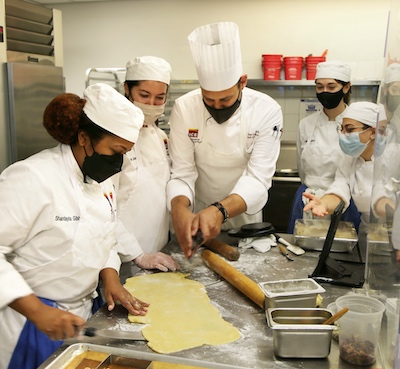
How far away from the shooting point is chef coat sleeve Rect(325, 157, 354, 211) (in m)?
2.32

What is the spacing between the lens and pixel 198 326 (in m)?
1.33

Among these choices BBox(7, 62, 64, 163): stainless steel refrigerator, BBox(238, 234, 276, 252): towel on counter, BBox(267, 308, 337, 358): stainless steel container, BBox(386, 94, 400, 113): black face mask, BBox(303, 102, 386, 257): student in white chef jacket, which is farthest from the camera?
BBox(7, 62, 64, 163): stainless steel refrigerator

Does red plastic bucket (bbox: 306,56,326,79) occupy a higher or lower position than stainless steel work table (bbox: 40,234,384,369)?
higher

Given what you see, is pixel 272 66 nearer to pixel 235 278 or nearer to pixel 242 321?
pixel 235 278

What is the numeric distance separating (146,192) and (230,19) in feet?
10.2

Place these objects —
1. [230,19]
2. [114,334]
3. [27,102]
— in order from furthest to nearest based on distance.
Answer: [230,19] → [27,102] → [114,334]

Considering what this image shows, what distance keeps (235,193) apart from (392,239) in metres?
1.04

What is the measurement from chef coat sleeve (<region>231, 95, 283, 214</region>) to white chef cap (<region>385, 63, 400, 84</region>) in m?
0.90

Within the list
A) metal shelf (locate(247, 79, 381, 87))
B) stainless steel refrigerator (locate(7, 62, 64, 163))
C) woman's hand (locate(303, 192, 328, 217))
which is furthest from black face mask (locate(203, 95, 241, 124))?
metal shelf (locate(247, 79, 381, 87))

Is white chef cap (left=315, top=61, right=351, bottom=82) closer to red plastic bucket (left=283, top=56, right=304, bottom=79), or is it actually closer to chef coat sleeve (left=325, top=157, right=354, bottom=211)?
chef coat sleeve (left=325, top=157, right=354, bottom=211)

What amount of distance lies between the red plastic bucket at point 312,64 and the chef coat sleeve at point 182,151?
245 cm

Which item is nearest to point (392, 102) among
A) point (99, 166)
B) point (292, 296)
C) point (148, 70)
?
point (292, 296)

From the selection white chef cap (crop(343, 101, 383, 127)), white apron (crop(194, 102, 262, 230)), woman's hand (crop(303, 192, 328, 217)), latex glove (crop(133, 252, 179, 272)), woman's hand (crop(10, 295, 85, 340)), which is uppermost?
white chef cap (crop(343, 101, 383, 127))

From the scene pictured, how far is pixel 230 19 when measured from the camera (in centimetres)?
455
